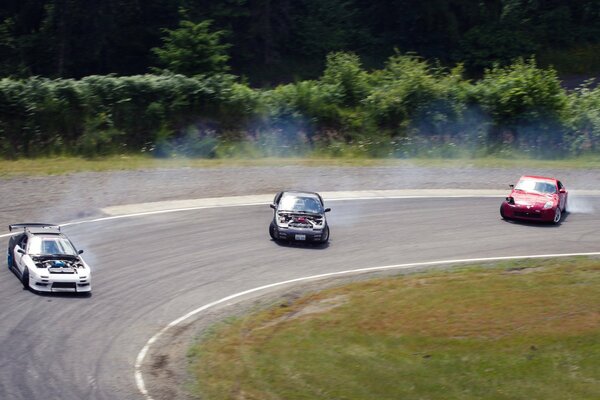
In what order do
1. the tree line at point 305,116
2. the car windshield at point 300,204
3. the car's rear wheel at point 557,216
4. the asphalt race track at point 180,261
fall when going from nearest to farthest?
the asphalt race track at point 180,261 → the car windshield at point 300,204 → the car's rear wheel at point 557,216 → the tree line at point 305,116

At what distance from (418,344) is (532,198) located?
13826 mm

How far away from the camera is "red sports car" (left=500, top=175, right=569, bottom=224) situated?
3180 centimetres

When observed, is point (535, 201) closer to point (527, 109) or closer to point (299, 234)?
point (299, 234)

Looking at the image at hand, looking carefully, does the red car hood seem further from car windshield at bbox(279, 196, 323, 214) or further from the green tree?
the green tree

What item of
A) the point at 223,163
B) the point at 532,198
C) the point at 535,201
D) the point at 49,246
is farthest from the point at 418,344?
the point at 223,163

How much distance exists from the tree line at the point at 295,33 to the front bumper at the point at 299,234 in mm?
36040

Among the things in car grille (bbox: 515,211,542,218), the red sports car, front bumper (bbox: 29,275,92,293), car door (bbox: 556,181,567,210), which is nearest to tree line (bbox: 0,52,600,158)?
car door (bbox: 556,181,567,210)

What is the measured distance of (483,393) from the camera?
18.0 metres

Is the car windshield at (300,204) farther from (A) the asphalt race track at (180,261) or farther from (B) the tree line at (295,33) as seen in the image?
(B) the tree line at (295,33)

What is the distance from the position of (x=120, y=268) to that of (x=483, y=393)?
1166cm

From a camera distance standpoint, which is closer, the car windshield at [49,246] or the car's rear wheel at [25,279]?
the car's rear wheel at [25,279]

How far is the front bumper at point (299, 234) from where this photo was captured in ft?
92.2

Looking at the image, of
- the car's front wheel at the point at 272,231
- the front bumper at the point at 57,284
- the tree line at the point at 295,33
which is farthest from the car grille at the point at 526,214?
the tree line at the point at 295,33

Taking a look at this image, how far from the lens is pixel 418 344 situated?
2028 cm
